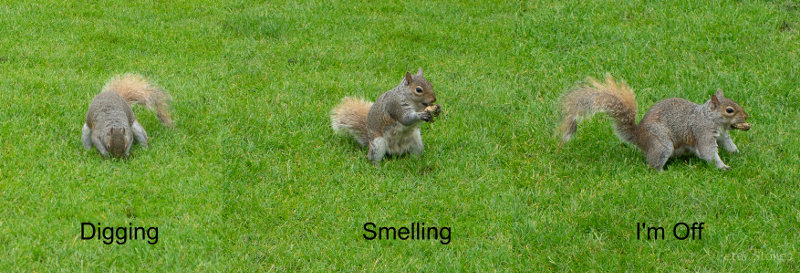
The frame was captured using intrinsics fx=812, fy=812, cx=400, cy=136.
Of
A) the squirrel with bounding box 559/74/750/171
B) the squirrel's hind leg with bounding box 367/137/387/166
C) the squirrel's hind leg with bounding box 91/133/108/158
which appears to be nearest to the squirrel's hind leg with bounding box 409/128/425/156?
the squirrel's hind leg with bounding box 367/137/387/166

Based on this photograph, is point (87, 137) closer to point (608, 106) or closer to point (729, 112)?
point (608, 106)

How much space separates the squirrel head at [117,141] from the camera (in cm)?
517

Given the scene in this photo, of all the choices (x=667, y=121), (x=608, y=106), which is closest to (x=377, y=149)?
(x=608, y=106)

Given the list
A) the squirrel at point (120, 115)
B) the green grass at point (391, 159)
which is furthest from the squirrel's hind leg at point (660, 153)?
the squirrel at point (120, 115)

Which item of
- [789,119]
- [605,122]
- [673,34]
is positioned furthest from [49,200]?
[673,34]

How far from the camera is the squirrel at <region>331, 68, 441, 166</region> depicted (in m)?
5.38

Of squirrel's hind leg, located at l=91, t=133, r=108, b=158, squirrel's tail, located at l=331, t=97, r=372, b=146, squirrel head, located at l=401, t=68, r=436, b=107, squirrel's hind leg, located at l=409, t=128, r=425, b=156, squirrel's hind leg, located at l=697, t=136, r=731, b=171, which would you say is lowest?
squirrel's hind leg, located at l=697, t=136, r=731, b=171

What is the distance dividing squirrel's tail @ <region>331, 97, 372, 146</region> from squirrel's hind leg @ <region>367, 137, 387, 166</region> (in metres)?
0.22

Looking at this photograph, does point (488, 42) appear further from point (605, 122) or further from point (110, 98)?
point (110, 98)

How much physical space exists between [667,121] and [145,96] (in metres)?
3.70

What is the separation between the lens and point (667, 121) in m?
5.38

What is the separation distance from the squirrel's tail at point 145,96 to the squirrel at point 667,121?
114 inches

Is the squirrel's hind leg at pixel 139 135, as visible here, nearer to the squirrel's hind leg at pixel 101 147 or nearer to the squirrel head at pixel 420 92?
the squirrel's hind leg at pixel 101 147

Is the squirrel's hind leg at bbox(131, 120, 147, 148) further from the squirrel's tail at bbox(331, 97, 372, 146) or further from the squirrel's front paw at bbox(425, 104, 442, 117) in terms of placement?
the squirrel's front paw at bbox(425, 104, 442, 117)
